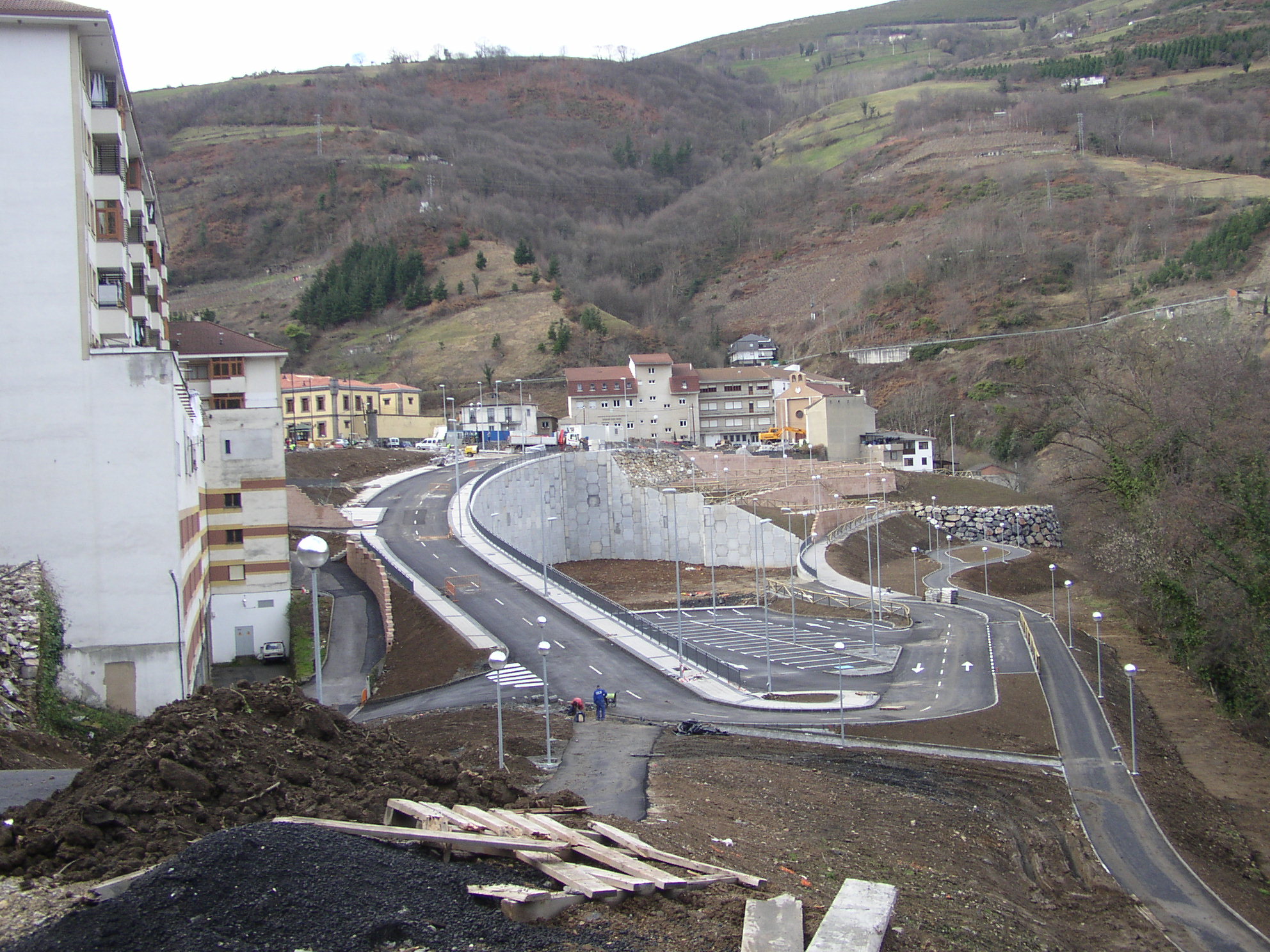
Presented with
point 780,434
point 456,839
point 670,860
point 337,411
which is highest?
point 337,411

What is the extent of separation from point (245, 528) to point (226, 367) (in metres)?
7.28

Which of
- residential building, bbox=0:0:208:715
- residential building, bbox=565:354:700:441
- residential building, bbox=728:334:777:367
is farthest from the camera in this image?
residential building, bbox=728:334:777:367

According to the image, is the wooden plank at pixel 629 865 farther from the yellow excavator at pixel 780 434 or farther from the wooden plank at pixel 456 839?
the yellow excavator at pixel 780 434

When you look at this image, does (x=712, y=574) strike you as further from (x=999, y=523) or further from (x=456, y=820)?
(x=456, y=820)

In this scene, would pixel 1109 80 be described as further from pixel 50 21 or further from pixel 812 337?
pixel 50 21

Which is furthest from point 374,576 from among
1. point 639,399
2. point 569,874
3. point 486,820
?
point 639,399

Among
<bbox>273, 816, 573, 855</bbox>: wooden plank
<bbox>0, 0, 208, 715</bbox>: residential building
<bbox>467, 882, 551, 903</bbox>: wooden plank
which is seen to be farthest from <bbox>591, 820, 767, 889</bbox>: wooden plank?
<bbox>0, 0, 208, 715</bbox>: residential building

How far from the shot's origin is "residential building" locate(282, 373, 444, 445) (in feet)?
304

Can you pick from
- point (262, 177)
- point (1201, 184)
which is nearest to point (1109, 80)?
point (1201, 184)

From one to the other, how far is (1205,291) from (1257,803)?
9300 centimetres

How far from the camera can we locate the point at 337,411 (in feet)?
306

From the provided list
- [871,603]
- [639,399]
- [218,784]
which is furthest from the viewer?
[639,399]

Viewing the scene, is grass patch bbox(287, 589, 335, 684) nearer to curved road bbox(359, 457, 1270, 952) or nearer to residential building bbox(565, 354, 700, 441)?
curved road bbox(359, 457, 1270, 952)

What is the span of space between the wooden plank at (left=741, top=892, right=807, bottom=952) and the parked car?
1262 inches
